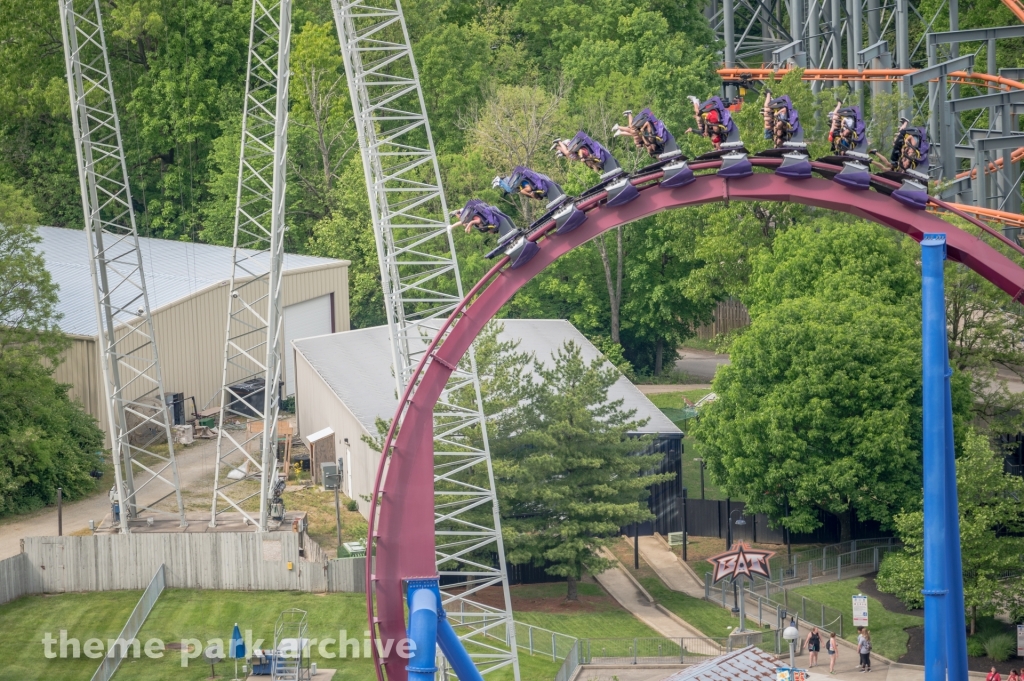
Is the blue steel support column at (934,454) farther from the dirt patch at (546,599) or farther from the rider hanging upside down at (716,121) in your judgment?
the dirt patch at (546,599)

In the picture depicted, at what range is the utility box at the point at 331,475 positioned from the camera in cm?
5078

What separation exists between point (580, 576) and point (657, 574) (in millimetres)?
3419

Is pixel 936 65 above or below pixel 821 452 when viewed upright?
above

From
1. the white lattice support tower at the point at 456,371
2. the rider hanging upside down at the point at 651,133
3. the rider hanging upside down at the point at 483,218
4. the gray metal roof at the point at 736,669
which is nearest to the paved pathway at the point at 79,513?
the white lattice support tower at the point at 456,371

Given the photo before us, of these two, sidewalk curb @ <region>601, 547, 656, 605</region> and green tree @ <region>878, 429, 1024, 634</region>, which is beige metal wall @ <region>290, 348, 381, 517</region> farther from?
green tree @ <region>878, 429, 1024, 634</region>

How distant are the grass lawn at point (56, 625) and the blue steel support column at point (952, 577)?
22.2 meters

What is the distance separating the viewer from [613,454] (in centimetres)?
4966

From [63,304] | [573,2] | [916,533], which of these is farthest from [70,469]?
[573,2]

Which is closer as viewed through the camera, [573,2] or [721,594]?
[721,594]

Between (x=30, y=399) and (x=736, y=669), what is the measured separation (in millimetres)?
29557

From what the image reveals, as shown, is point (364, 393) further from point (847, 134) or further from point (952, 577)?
point (952, 577)

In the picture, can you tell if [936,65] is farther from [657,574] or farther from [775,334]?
[657,574]

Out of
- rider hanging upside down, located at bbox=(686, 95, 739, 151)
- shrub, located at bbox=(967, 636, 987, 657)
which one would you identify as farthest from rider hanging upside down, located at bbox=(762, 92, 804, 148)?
shrub, located at bbox=(967, 636, 987, 657)

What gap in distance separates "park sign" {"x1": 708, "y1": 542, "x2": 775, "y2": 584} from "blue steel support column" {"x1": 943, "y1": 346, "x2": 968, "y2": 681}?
1918 centimetres
